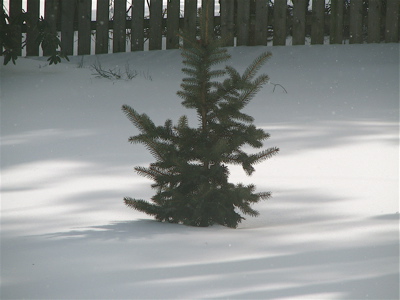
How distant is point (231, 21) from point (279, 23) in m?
0.64

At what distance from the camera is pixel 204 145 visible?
2877mm

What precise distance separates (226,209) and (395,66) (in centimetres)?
498

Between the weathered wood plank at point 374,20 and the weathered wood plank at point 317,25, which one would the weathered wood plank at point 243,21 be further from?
the weathered wood plank at point 374,20

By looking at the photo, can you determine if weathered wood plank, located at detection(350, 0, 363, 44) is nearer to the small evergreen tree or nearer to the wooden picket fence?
the wooden picket fence

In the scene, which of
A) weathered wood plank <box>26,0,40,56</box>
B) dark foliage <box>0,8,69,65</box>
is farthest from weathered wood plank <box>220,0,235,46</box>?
weathered wood plank <box>26,0,40,56</box>

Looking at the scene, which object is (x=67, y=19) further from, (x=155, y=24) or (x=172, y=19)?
(x=172, y=19)

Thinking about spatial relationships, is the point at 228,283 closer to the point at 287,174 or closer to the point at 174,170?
the point at 174,170

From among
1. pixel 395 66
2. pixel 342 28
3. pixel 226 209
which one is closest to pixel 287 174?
pixel 226 209

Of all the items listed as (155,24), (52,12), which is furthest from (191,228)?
(52,12)

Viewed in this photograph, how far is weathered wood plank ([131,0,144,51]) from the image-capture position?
775 cm

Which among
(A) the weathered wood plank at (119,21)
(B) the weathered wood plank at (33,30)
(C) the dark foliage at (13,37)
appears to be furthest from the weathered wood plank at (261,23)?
(B) the weathered wood plank at (33,30)

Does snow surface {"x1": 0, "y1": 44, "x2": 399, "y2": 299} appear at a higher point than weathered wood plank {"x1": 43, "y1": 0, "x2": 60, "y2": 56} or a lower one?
lower

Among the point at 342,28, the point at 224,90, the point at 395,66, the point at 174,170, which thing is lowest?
the point at 174,170

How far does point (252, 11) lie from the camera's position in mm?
8023
